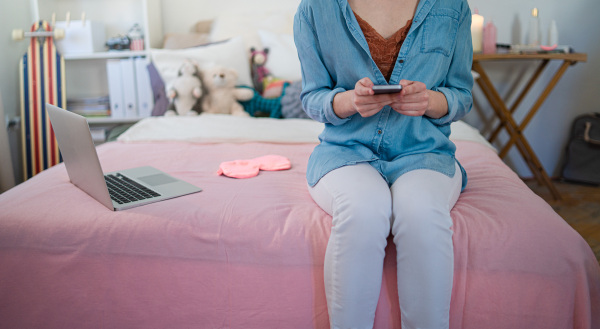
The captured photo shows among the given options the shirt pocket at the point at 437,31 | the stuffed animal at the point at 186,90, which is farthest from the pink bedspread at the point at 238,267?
the stuffed animal at the point at 186,90

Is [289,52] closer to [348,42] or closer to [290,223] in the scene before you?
[348,42]

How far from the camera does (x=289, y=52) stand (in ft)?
8.42

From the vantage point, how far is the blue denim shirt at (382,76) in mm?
1188

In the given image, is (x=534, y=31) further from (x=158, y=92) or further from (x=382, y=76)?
(x=158, y=92)

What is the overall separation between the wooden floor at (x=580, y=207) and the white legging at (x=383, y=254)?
1.32 m

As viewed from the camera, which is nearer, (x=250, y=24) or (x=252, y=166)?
(x=252, y=166)

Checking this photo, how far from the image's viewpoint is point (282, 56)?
256 cm

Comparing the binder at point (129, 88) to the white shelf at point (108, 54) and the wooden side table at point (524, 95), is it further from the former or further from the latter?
the wooden side table at point (524, 95)

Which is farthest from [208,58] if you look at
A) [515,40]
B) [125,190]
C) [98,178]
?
[515,40]

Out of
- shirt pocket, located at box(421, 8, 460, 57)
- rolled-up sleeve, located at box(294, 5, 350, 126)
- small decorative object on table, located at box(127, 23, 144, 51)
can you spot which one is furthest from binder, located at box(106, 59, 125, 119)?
shirt pocket, located at box(421, 8, 460, 57)

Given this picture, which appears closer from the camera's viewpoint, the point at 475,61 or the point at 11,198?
the point at 11,198

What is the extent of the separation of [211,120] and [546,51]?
5.53ft

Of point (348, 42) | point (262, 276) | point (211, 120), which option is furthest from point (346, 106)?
point (211, 120)

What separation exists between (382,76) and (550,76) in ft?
6.85
